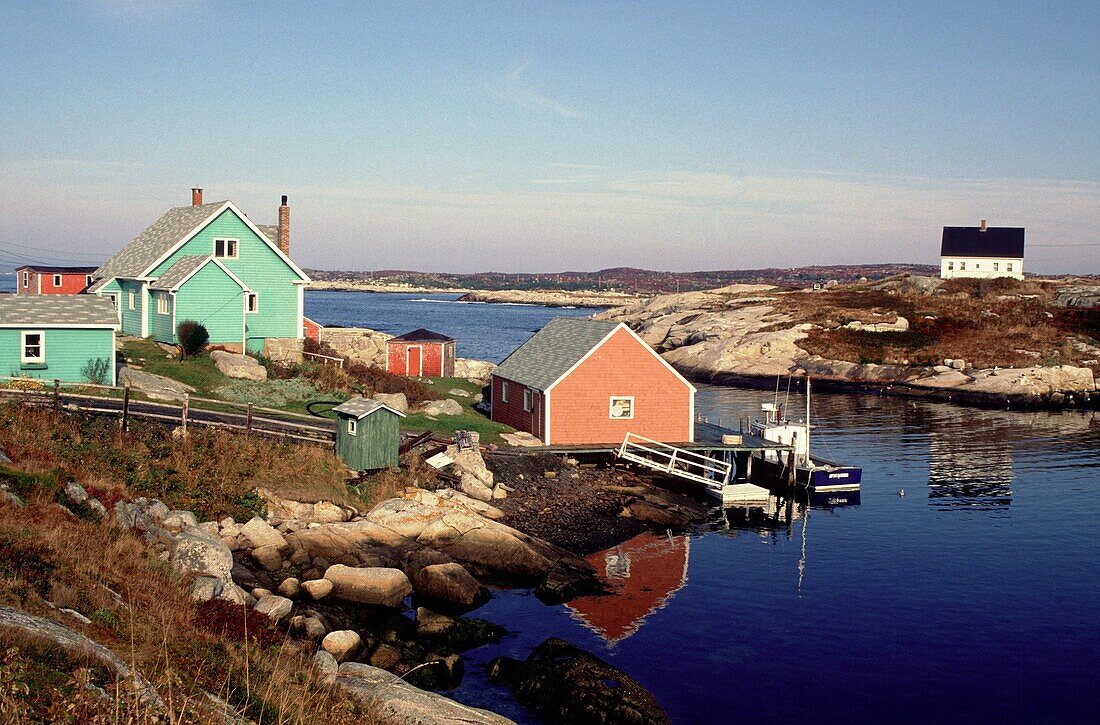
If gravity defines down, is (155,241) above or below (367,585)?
above

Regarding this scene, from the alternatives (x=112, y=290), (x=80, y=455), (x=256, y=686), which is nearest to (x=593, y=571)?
(x=80, y=455)

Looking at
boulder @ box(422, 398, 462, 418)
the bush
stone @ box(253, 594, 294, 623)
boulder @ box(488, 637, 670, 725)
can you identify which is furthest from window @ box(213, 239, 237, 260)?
boulder @ box(488, 637, 670, 725)

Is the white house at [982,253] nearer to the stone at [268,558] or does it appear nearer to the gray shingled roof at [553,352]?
the gray shingled roof at [553,352]

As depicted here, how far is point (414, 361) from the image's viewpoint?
52.8 metres

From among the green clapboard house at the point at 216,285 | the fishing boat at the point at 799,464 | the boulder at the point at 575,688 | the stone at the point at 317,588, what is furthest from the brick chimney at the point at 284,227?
the boulder at the point at 575,688

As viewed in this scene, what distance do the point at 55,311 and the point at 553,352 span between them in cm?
1852

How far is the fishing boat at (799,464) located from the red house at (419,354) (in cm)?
1747

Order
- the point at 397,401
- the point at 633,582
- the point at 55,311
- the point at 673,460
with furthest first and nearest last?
1. the point at 397,401
2. the point at 673,460
3. the point at 55,311
4. the point at 633,582

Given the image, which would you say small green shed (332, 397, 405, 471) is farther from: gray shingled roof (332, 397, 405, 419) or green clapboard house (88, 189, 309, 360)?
green clapboard house (88, 189, 309, 360)

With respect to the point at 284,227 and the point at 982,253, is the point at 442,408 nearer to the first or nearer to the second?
the point at 284,227

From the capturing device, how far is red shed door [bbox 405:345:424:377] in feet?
172

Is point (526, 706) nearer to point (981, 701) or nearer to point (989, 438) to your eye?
point (981, 701)

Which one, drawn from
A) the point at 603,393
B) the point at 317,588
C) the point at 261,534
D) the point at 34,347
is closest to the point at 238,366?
the point at 34,347

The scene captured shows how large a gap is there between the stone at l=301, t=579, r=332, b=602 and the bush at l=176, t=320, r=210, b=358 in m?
22.3
